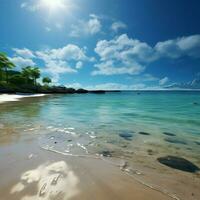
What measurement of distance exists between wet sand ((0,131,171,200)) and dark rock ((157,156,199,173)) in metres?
1.72

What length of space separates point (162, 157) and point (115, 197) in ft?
9.79

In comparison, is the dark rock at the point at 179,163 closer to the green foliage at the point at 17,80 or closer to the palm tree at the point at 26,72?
the green foliage at the point at 17,80

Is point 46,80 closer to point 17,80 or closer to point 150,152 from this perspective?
point 17,80

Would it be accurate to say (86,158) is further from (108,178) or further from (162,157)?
(162,157)

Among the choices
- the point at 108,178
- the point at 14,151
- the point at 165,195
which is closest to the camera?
the point at 165,195

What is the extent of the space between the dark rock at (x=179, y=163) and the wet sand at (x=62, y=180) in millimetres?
1720

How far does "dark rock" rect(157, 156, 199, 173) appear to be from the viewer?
15.1 feet

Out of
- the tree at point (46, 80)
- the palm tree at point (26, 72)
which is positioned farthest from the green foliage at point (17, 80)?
the tree at point (46, 80)

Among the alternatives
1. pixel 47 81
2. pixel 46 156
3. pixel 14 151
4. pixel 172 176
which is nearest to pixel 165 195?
pixel 172 176

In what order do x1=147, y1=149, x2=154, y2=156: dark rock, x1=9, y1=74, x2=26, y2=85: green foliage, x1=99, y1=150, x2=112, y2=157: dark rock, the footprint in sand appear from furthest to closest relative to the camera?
x1=9, y1=74, x2=26, y2=85: green foliage, x1=147, y1=149, x2=154, y2=156: dark rock, x1=99, y1=150, x2=112, y2=157: dark rock, the footprint in sand

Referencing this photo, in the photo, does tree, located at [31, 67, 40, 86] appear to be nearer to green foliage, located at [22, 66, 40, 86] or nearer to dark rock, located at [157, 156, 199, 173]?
green foliage, located at [22, 66, 40, 86]

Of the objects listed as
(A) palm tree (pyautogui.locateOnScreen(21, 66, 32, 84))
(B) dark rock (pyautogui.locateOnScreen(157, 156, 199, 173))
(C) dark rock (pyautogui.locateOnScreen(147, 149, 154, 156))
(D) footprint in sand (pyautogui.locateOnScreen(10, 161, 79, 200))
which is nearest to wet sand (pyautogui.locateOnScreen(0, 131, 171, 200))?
(D) footprint in sand (pyautogui.locateOnScreen(10, 161, 79, 200))

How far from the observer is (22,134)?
7.38 meters

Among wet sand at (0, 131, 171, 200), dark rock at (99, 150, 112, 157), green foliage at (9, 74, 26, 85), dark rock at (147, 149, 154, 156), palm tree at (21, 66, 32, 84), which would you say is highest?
palm tree at (21, 66, 32, 84)
